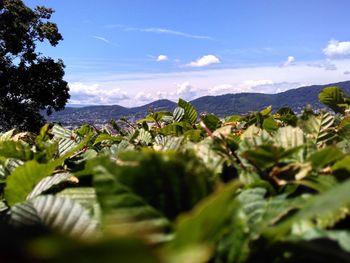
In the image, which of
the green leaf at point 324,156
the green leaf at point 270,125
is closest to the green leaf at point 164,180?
the green leaf at point 324,156

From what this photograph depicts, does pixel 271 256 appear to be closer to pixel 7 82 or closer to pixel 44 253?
pixel 44 253

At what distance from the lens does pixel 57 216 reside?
0.83 metres

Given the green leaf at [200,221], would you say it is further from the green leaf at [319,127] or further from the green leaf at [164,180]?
the green leaf at [319,127]

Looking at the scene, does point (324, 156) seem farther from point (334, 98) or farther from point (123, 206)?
point (334, 98)

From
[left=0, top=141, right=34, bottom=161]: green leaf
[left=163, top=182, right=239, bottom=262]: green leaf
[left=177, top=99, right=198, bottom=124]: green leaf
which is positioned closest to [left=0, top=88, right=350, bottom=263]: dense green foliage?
[left=163, top=182, right=239, bottom=262]: green leaf

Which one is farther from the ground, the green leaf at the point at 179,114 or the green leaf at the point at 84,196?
the green leaf at the point at 179,114

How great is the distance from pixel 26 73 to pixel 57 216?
3843cm

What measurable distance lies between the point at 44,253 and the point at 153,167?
0.33 meters

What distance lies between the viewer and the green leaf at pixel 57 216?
79cm

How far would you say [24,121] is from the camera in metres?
36.0

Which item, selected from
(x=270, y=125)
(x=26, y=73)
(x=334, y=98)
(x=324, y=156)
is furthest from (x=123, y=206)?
(x=26, y=73)

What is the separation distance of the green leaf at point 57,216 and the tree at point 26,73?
3625 centimetres

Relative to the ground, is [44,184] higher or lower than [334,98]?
lower

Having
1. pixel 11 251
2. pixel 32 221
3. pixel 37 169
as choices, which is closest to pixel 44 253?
pixel 11 251
